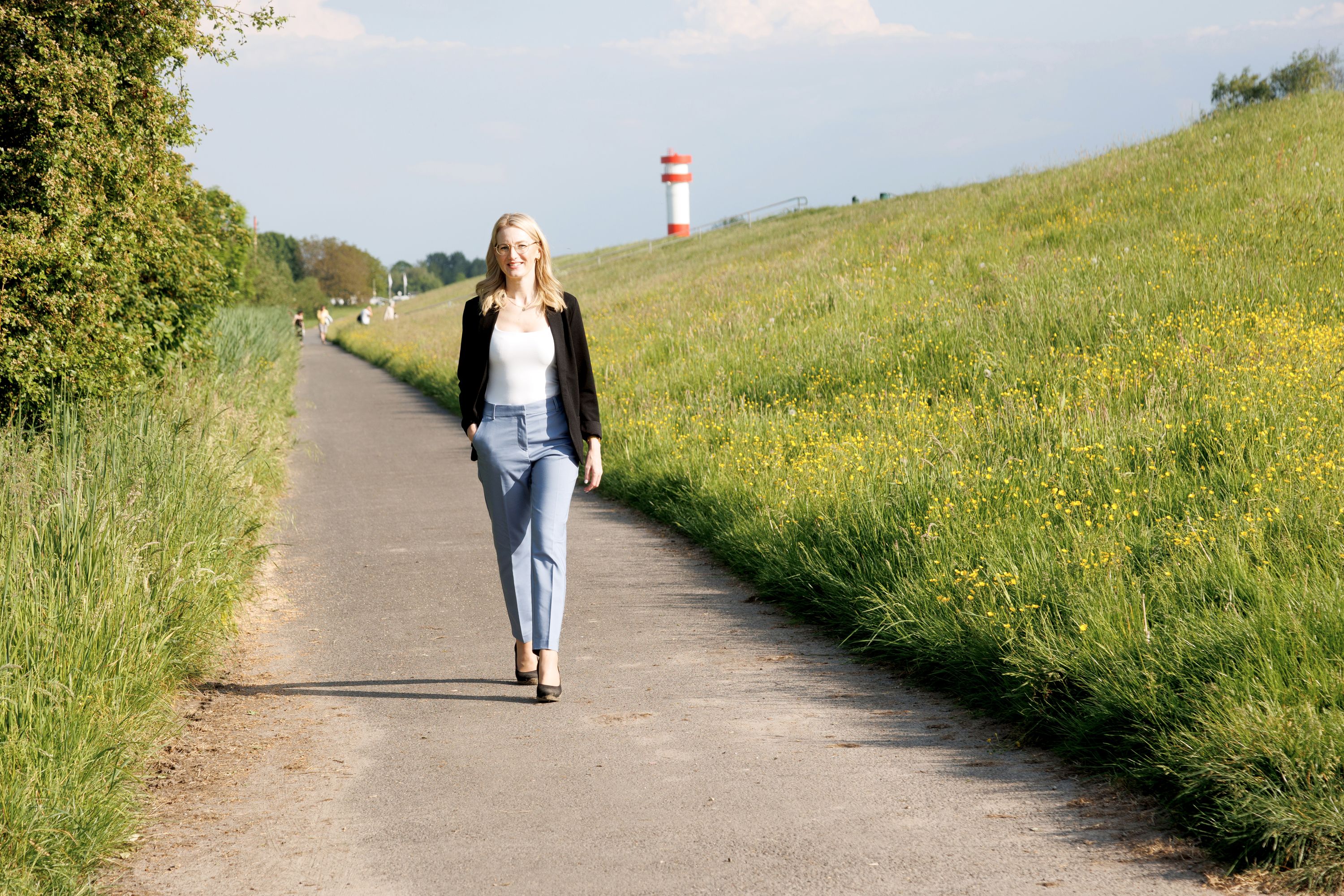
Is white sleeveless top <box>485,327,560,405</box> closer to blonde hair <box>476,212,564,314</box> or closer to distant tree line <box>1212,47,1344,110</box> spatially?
blonde hair <box>476,212,564,314</box>

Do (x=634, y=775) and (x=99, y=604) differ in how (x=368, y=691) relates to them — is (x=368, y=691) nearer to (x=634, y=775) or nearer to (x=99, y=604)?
(x=99, y=604)

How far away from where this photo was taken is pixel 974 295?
14.6m

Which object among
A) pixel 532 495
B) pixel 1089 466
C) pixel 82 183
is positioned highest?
pixel 82 183

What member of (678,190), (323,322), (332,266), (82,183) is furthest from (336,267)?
(82,183)

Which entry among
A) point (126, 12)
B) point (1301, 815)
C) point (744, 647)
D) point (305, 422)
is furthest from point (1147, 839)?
point (305, 422)

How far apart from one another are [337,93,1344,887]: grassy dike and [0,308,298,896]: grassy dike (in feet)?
10.9

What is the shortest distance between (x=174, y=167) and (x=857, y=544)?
27.7 feet

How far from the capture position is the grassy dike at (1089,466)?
13.4 ft

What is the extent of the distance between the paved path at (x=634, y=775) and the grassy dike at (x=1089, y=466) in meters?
0.34

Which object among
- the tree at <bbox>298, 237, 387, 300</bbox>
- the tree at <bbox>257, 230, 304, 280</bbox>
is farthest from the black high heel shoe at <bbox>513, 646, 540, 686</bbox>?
the tree at <bbox>298, 237, 387, 300</bbox>

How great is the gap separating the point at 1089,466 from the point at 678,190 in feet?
246

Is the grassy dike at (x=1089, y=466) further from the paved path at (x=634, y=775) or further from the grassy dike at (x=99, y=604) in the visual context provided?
the grassy dike at (x=99, y=604)

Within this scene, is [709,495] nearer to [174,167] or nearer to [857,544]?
[857,544]

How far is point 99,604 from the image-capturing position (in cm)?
488
